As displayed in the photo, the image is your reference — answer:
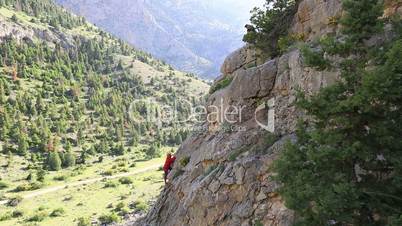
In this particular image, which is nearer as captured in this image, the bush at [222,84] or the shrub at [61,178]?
the bush at [222,84]

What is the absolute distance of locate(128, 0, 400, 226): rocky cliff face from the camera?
67.9ft

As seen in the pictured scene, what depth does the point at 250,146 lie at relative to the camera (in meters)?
23.5

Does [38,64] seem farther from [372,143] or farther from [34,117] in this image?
[372,143]

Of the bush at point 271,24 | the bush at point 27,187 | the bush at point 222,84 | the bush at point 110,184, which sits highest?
the bush at point 271,24

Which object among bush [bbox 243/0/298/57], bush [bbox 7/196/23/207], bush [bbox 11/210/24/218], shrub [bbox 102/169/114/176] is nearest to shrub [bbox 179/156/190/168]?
bush [bbox 243/0/298/57]

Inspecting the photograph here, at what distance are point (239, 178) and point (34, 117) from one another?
469ft

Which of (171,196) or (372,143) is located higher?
(372,143)

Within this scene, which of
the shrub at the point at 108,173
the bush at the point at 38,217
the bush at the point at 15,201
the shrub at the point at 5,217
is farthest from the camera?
the shrub at the point at 108,173

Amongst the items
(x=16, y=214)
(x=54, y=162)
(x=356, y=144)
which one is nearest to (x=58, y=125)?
(x=54, y=162)

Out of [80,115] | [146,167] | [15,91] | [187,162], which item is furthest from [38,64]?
[187,162]

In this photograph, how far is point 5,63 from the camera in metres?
182

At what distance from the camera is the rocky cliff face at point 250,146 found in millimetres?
20688

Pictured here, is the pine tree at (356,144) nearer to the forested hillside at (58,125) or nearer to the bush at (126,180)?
the bush at (126,180)

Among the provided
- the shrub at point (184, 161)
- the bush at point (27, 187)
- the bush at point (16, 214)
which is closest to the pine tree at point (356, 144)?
the shrub at point (184, 161)
